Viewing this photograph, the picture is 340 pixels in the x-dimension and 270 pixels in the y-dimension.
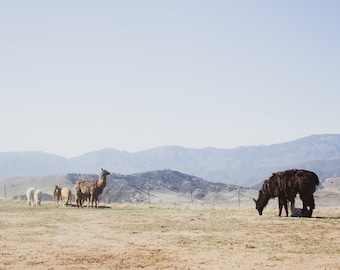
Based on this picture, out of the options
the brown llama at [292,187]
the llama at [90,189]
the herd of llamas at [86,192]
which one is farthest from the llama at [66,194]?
the brown llama at [292,187]

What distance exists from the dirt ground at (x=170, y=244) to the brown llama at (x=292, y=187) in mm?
2846

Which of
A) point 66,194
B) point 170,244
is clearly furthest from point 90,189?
point 170,244

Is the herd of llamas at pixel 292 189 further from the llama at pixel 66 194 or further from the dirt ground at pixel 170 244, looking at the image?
the llama at pixel 66 194

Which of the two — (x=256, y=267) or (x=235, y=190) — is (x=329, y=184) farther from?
(x=256, y=267)

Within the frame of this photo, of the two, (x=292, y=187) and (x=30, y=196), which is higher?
(x=292, y=187)

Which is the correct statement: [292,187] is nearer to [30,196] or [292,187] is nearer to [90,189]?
[90,189]

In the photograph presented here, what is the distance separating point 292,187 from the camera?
25.2m

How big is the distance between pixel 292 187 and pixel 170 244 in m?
12.2

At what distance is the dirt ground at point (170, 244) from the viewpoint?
12344 millimetres

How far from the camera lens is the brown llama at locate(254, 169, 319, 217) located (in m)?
24.5

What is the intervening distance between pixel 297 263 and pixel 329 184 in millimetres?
150190

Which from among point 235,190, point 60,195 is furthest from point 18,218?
point 235,190

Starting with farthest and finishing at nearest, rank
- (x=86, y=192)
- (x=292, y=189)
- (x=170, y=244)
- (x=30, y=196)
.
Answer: (x=30, y=196)
(x=86, y=192)
(x=292, y=189)
(x=170, y=244)

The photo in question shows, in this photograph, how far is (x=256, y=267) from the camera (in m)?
11.6
